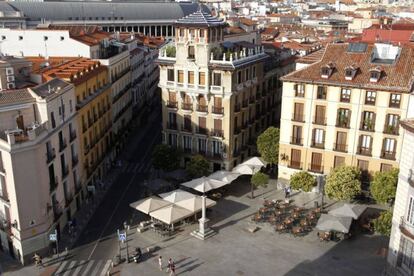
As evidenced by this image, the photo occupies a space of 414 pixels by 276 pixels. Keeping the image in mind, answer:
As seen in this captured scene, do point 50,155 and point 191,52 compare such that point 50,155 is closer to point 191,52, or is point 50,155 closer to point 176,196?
point 176,196

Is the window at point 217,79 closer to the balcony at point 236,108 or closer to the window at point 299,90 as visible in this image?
the balcony at point 236,108

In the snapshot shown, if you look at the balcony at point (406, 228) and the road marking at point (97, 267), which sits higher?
the balcony at point (406, 228)

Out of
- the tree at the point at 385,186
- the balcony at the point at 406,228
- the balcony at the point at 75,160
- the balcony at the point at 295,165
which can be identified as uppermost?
the balcony at the point at 406,228

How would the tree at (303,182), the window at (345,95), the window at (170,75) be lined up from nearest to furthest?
1. the window at (345,95)
2. the tree at (303,182)
3. the window at (170,75)

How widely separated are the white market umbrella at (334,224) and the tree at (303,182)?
846 centimetres

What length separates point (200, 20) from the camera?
7162 cm

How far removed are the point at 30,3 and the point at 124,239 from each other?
136 m

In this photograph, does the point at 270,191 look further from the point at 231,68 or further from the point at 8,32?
the point at 8,32

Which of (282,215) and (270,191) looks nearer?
(282,215)

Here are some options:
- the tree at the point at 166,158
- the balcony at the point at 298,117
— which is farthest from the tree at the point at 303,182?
the tree at the point at 166,158

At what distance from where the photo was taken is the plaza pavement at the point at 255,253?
49562mm

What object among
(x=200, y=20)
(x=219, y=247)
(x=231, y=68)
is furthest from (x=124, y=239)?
(x=200, y=20)

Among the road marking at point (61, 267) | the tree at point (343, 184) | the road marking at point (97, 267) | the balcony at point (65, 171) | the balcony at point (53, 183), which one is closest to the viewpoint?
the road marking at point (97, 267)

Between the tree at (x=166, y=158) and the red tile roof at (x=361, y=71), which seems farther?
the tree at (x=166, y=158)
